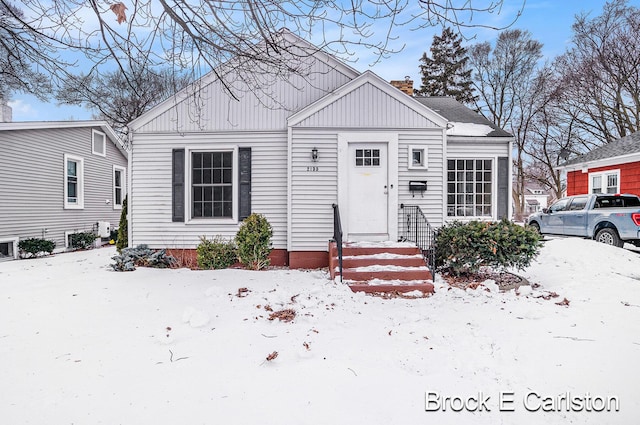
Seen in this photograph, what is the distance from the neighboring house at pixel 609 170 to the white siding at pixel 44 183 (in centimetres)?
1905

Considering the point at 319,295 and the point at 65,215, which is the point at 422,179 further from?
the point at 65,215

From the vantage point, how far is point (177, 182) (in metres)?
7.78

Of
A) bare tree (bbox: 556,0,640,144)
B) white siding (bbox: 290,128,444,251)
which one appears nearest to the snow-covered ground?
white siding (bbox: 290,128,444,251)

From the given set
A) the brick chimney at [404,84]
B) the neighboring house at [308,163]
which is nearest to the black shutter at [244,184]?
the neighboring house at [308,163]

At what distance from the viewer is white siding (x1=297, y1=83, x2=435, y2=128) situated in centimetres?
716

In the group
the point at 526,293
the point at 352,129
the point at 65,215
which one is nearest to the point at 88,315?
the point at 352,129

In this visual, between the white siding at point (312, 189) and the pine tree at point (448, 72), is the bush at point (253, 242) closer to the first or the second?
the white siding at point (312, 189)

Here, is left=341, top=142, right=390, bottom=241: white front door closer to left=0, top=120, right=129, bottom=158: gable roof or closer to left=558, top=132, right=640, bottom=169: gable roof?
left=0, top=120, right=129, bottom=158: gable roof

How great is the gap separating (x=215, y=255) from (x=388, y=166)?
3963 millimetres

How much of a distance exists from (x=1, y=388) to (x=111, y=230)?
1252 centimetres

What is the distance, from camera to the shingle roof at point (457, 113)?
8.16 meters

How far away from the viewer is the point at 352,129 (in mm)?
7160

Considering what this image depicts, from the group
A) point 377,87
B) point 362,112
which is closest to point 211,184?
point 362,112

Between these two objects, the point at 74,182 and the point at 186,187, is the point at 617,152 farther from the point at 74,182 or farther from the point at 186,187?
the point at 74,182
